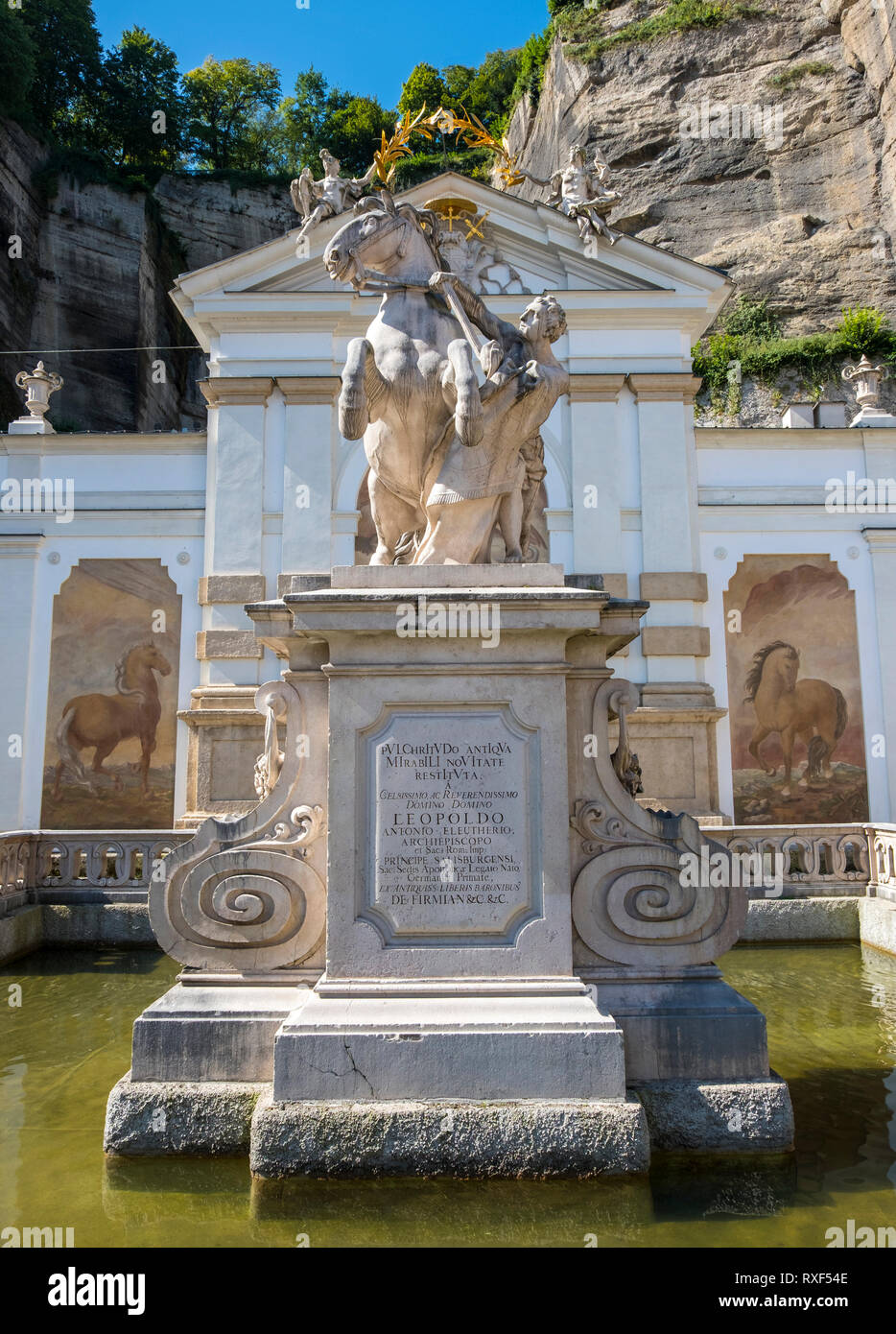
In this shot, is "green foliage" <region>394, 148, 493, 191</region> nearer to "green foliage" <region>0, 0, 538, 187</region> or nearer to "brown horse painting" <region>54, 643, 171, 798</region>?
"green foliage" <region>0, 0, 538, 187</region>

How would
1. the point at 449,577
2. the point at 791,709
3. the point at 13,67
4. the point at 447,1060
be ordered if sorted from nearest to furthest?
1. the point at 447,1060
2. the point at 449,577
3. the point at 791,709
4. the point at 13,67

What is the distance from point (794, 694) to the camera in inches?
609

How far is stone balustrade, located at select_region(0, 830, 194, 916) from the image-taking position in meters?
10.9

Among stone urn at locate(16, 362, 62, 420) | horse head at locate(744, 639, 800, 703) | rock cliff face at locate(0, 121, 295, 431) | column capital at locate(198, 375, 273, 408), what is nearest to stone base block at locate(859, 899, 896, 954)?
horse head at locate(744, 639, 800, 703)

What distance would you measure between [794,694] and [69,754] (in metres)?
11.1

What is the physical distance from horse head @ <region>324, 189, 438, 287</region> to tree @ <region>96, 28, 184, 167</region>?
36.3m

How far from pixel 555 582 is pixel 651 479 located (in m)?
11.2

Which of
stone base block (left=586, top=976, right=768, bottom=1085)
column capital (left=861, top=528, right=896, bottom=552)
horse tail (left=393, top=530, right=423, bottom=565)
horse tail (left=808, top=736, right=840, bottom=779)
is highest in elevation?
column capital (left=861, top=528, right=896, bottom=552)

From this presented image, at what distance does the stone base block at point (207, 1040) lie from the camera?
4.50m

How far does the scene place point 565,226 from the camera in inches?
635

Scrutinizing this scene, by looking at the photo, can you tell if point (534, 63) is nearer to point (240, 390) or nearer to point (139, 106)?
point (139, 106)

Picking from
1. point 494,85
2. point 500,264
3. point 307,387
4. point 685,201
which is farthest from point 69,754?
point 494,85

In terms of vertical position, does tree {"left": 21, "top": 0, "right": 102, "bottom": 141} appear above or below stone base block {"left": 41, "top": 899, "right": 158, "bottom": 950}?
above

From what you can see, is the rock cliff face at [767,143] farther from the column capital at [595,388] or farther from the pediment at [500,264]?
the column capital at [595,388]
